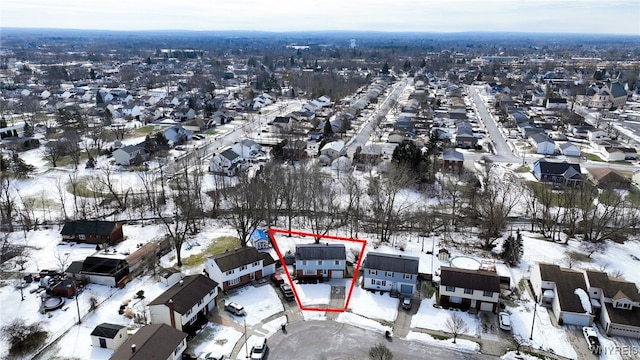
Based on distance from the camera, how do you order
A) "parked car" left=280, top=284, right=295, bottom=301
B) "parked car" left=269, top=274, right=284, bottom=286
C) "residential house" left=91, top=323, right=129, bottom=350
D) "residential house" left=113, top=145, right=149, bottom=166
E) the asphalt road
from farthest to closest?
"residential house" left=113, top=145, right=149, bottom=166 < "parked car" left=269, top=274, right=284, bottom=286 < "parked car" left=280, top=284, right=295, bottom=301 < the asphalt road < "residential house" left=91, top=323, right=129, bottom=350

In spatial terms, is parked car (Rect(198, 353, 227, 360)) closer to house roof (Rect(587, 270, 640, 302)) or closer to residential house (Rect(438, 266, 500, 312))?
residential house (Rect(438, 266, 500, 312))

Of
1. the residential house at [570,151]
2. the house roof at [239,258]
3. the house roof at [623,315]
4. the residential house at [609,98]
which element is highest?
the residential house at [609,98]

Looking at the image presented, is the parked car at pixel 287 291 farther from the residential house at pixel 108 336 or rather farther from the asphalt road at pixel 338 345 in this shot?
the residential house at pixel 108 336

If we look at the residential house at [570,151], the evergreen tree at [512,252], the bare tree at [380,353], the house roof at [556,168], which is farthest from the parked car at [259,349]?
the residential house at [570,151]

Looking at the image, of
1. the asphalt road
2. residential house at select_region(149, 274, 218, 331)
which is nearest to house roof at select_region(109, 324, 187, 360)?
residential house at select_region(149, 274, 218, 331)

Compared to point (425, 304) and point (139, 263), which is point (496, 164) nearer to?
point (425, 304)

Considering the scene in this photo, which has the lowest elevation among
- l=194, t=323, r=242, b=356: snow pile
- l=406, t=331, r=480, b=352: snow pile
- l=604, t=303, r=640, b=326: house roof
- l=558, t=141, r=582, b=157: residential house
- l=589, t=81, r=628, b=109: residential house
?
l=406, t=331, r=480, b=352: snow pile

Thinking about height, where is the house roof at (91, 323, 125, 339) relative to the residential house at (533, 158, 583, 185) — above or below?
below
